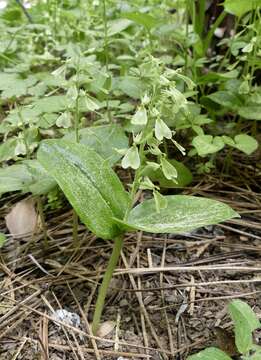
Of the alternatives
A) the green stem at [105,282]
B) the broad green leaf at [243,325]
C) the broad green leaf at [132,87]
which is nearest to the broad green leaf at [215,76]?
the broad green leaf at [132,87]

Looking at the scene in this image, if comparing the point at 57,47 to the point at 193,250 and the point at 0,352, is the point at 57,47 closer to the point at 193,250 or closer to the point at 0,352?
the point at 193,250

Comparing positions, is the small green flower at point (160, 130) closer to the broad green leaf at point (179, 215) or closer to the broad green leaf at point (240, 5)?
the broad green leaf at point (179, 215)

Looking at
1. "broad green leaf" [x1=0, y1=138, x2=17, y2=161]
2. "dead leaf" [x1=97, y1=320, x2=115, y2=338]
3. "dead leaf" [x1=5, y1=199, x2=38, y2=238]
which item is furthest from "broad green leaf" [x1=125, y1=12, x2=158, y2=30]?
"dead leaf" [x1=97, y1=320, x2=115, y2=338]

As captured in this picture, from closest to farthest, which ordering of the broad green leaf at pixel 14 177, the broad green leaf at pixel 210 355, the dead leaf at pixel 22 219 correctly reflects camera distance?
the broad green leaf at pixel 210 355, the broad green leaf at pixel 14 177, the dead leaf at pixel 22 219

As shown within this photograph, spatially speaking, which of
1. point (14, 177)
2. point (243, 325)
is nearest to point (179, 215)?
point (243, 325)

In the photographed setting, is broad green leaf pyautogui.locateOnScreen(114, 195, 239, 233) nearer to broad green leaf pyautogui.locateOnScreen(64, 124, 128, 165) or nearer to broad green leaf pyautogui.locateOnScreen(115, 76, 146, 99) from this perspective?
broad green leaf pyautogui.locateOnScreen(64, 124, 128, 165)

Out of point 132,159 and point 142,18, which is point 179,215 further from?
point 142,18
